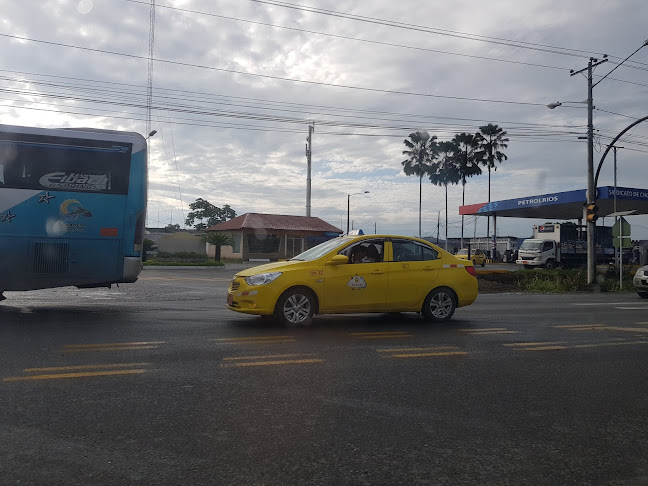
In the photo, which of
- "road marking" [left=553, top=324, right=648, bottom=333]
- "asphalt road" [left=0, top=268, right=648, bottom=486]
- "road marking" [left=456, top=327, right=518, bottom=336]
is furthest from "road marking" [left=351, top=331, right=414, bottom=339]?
"road marking" [left=553, top=324, right=648, bottom=333]

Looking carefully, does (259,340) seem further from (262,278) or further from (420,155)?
(420,155)

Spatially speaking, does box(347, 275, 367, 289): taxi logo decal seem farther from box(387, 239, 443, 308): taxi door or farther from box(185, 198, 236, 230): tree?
box(185, 198, 236, 230): tree

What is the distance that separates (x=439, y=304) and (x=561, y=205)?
1326 inches

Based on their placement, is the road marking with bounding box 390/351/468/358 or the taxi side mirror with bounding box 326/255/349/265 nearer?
the road marking with bounding box 390/351/468/358

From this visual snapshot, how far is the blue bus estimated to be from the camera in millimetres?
10414

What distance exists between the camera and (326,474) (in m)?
3.46

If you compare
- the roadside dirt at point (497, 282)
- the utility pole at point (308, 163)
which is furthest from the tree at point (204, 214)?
the roadside dirt at point (497, 282)

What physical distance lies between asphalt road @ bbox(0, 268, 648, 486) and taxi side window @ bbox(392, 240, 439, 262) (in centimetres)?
136

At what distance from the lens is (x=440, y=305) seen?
409 inches

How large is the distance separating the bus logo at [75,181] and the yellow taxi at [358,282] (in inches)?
142

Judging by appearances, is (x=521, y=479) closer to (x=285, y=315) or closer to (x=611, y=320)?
(x=285, y=315)

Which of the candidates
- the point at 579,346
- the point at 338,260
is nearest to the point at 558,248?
the point at 579,346

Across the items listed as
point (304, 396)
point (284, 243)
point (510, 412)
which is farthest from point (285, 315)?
point (284, 243)

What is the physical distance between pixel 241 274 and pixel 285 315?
1.05m
